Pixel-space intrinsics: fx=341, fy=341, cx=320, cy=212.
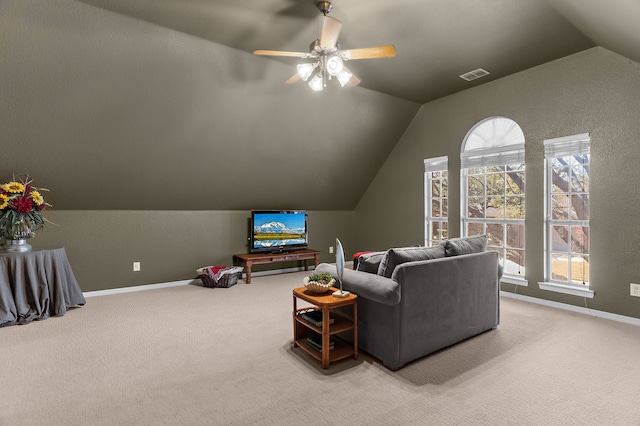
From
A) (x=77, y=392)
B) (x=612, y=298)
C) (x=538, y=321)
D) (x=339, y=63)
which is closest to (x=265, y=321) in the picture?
(x=77, y=392)

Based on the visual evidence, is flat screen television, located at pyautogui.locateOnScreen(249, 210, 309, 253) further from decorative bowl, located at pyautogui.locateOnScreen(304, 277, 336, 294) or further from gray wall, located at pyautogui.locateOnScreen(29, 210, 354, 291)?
decorative bowl, located at pyautogui.locateOnScreen(304, 277, 336, 294)

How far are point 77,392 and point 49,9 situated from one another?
9.78 feet

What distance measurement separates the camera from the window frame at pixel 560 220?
3852 millimetres

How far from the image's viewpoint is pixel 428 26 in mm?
3170

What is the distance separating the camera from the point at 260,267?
6.11 metres

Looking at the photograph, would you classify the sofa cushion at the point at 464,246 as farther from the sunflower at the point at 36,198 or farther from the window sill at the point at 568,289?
the sunflower at the point at 36,198

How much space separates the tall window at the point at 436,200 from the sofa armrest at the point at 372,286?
302cm

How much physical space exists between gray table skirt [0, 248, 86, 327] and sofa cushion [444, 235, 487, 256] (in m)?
4.15

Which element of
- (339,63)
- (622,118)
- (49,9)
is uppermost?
(49,9)

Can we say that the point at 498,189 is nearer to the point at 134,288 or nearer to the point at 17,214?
the point at 134,288

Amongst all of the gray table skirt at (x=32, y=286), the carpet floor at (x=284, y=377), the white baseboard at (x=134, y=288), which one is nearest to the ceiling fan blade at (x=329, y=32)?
the carpet floor at (x=284, y=377)

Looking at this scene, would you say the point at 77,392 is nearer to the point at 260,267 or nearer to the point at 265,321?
the point at 265,321

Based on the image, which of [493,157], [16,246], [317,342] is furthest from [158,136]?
[493,157]

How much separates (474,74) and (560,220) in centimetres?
209
